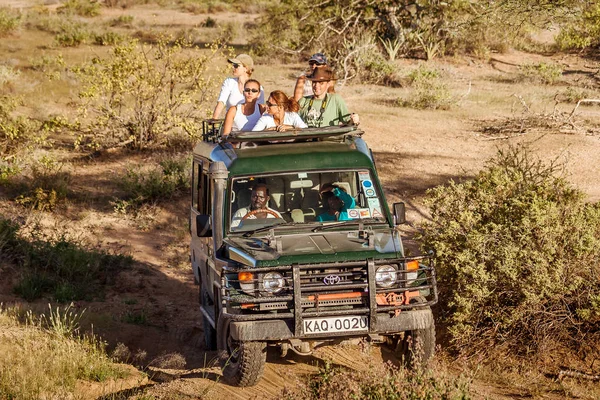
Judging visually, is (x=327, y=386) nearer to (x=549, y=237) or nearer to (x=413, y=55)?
(x=549, y=237)

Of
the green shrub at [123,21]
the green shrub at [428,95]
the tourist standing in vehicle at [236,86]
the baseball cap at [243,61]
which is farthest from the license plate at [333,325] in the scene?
the green shrub at [123,21]

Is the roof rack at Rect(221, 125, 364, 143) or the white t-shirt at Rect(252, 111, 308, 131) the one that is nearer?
the roof rack at Rect(221, 125, 364, 143)

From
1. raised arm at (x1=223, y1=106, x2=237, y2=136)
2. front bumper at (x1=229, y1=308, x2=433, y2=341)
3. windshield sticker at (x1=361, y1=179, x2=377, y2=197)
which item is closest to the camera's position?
front bumper at (x1=229, y1=308, x2=433, y2=341)

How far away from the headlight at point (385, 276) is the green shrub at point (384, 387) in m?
0.68

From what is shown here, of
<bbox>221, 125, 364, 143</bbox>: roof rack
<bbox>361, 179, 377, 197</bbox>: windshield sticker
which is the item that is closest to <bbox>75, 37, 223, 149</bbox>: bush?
<bbox>221, 125, 364, 143</bbox>: roof rack

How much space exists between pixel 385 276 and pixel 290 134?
1.64 m

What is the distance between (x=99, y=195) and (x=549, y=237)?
9013 mm

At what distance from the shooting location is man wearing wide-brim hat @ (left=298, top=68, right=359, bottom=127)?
916 cm

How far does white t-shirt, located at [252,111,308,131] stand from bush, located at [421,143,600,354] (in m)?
1.74

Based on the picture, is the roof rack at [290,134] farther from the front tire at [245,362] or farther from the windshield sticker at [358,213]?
the front tire at [245,362]

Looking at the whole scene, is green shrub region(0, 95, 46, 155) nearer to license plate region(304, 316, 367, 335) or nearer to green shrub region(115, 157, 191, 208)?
green shrub region(115, 157, 191, 208)

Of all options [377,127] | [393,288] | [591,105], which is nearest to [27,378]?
[393,288]

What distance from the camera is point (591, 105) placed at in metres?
20.6

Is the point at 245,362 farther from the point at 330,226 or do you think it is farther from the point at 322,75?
the point at 322,75
